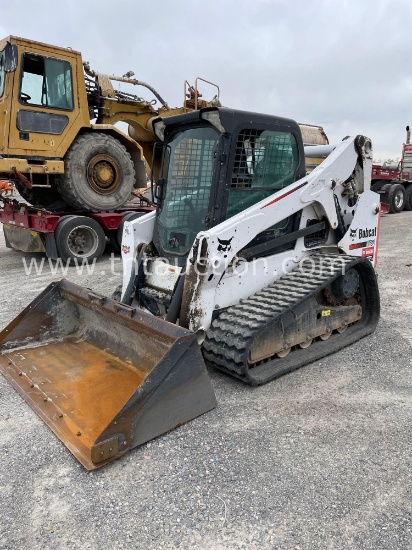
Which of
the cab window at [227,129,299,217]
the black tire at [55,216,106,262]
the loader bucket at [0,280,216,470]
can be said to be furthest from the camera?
the black tire at [55,216,106,262]

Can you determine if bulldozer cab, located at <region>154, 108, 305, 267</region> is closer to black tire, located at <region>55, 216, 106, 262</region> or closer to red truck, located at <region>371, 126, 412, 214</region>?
black tire, located at <region>55, 216, 106, 262</region>

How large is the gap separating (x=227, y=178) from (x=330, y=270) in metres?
1.25

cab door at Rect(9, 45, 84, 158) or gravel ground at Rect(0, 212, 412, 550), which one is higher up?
cab door at Rect(9, 45, 84, 158)

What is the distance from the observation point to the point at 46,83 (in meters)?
7.26

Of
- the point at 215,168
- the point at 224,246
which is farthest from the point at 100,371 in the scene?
the point at 215,168

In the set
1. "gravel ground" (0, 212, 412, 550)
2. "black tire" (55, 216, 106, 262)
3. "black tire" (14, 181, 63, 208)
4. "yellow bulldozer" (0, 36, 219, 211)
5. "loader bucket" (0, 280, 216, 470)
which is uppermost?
"yellow bulldozer" (0, 36, 219, 211)

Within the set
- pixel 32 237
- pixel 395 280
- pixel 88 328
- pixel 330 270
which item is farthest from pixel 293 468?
pixel 32 237

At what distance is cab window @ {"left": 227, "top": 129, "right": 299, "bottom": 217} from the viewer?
139 inches

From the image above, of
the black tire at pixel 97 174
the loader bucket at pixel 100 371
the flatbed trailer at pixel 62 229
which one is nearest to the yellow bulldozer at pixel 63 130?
the black tire at pixel 97 174

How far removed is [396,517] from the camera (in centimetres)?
205

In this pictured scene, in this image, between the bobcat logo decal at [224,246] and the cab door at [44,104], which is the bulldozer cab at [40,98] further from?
the bobcat logo decal at [224,246]

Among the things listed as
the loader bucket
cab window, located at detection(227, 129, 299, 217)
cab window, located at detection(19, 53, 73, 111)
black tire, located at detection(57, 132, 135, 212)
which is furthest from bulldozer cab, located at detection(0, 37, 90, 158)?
cab window, located at detection(227, 129, 299, 217)

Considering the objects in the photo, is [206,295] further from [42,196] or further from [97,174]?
[42,196]

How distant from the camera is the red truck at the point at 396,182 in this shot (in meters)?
15.8
